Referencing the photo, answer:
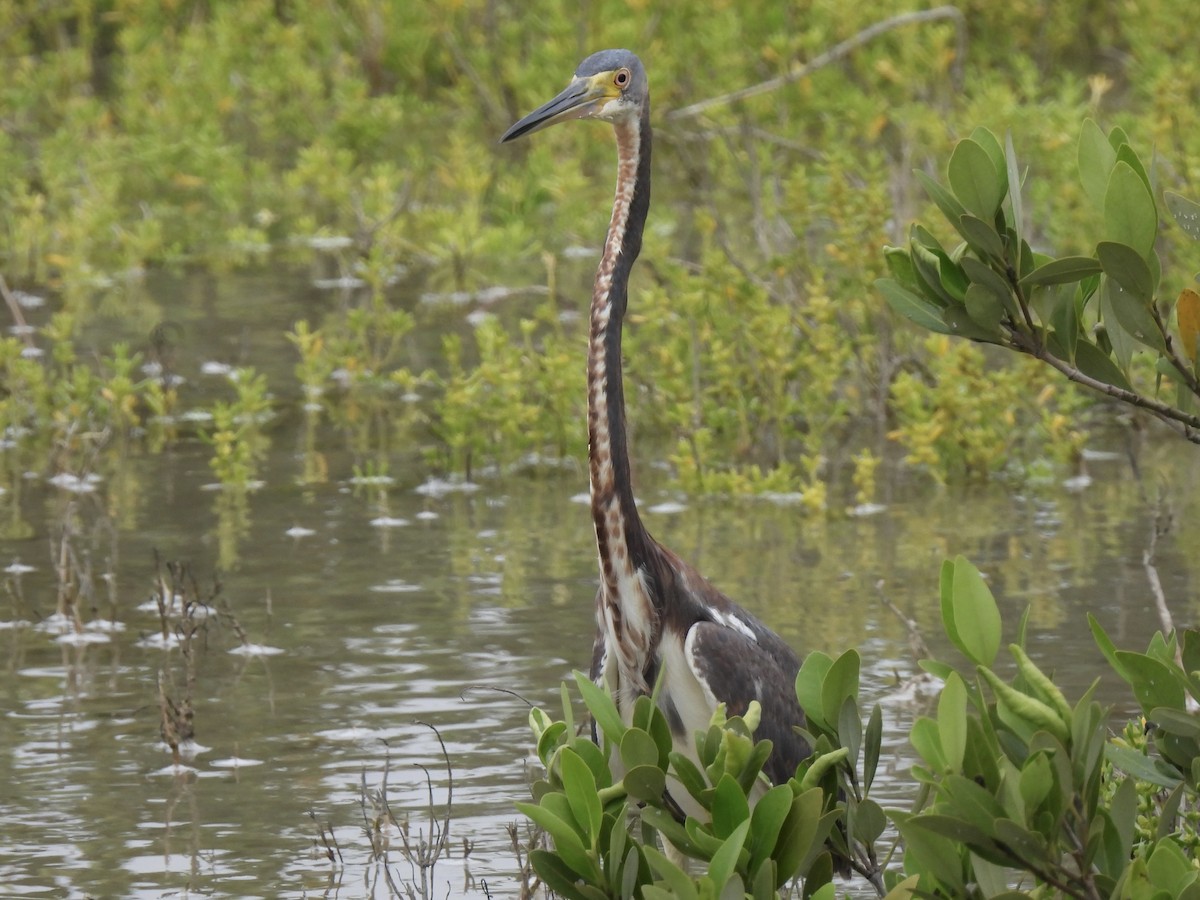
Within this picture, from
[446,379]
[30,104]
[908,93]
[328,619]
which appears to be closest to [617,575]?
[328,619]

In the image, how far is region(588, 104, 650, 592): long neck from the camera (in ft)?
15.0

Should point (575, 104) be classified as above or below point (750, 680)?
above

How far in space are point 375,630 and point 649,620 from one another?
213cm

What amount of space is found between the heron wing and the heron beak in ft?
4.36

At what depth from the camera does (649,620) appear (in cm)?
459

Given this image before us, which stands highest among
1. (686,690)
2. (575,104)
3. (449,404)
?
(575,104)

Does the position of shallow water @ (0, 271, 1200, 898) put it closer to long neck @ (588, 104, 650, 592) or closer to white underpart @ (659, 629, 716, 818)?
white underpart @ (659, 629, 716, 818)

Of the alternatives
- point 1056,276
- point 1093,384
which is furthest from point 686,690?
point 1056,276

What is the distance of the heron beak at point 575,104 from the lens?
205 inches

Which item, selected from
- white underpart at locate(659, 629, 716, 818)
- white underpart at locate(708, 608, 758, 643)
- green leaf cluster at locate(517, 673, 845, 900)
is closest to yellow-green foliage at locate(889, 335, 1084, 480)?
white underpart at locate(708, 608, 758, 643)

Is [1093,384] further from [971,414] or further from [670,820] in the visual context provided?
[971,414]

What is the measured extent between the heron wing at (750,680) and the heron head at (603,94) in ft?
4.27

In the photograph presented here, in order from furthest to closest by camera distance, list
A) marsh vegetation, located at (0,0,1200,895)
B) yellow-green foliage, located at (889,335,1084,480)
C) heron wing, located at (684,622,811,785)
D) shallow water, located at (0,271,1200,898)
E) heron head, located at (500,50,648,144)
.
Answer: yellow-green foliage, located at (889,335,1084,480)
marsh vegetation, located at (0,0,1200,895)
heron head, located at (500,50,648,144)
shallow water, located at (0,271,1200,898)
heron wing, located at (684,622,811,785)

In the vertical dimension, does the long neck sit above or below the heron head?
below
